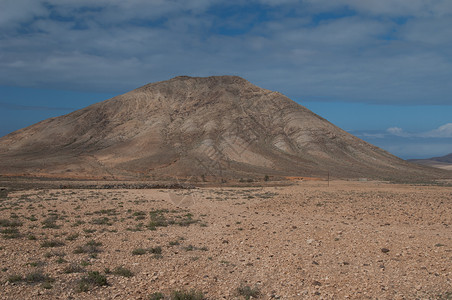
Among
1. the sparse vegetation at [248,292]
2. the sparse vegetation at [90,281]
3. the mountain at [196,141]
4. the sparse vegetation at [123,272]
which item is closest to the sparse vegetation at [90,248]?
the sparse vegetation at [123,272]

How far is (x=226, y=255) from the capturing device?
10.4m

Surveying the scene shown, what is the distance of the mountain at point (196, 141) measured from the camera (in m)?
59.8

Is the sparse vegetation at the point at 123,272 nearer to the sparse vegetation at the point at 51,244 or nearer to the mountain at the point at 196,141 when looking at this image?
the sparse vegetation at the point at 51,244

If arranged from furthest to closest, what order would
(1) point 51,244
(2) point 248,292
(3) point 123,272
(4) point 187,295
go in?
1. (1) point 51,244
2. (3) point 123,272
3. (2) point 248,292
4. (4) point 187,295

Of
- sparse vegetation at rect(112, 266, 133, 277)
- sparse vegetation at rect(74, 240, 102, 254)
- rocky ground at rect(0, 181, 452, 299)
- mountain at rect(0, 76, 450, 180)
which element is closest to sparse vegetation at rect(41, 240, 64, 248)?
rocky ground at rect(0, 181, 452, 299)

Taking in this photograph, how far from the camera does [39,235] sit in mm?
12273

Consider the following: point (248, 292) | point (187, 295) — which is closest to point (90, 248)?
point (187, 295)

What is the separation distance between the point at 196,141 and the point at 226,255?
60.9 m

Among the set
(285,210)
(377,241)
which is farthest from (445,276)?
(285,210)

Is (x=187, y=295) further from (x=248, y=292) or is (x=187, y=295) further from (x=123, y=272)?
(x=123, y=272)

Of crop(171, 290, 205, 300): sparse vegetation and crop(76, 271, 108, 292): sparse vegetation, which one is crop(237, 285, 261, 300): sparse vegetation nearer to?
crop(171, 290, 205, 300): sparse vegetation

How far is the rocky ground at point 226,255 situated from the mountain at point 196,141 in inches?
1491

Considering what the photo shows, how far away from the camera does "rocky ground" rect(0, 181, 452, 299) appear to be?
773cm

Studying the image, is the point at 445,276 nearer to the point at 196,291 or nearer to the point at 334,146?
the point at 196,291
